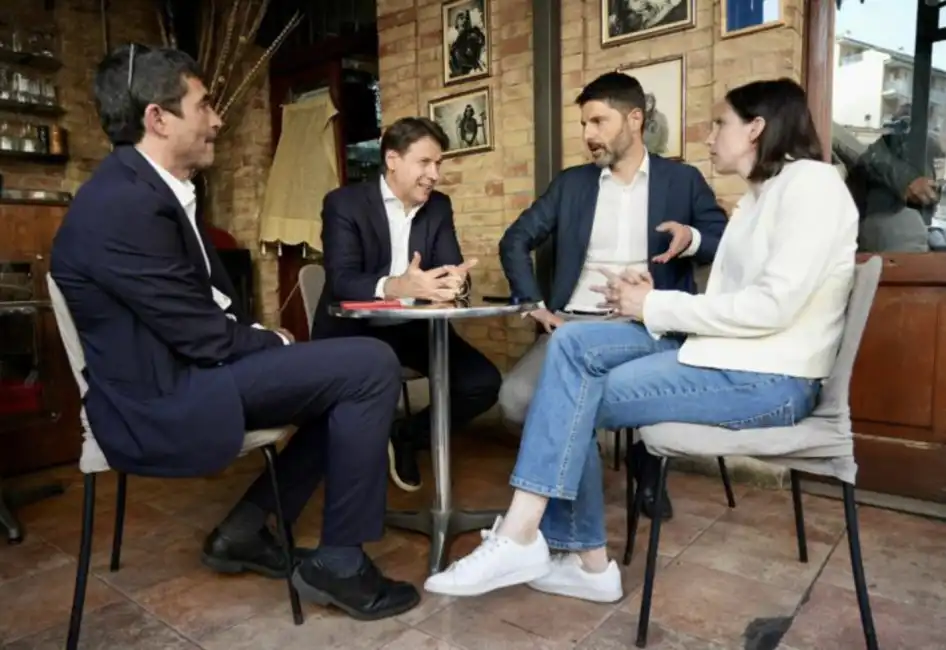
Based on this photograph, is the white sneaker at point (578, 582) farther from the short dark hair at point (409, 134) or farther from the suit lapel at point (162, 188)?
the short dark hair at point (409, 134)

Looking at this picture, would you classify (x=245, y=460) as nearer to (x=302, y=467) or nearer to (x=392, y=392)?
(x=302, y=467)

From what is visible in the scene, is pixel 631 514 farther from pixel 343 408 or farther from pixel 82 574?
pixel 82 574

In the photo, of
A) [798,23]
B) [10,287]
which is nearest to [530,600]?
[798,23]

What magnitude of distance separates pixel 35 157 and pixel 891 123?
15.6 ft

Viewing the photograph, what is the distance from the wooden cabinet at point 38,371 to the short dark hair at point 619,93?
7.34 ft

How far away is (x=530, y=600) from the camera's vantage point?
5.60ft

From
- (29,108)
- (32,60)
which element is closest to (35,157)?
(29,108)

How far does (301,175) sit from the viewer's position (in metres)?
4.61

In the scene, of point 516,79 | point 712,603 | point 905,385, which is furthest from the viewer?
point 516,79

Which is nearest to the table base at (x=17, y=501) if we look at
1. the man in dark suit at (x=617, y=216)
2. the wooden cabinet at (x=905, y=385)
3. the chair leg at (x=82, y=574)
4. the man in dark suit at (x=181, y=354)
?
the chair leg at (x=82, y=574)

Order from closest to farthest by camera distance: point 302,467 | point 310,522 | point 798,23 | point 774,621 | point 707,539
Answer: point 774,621 < point 302,467 < point 707,539 < point 310,522 < point 798,23

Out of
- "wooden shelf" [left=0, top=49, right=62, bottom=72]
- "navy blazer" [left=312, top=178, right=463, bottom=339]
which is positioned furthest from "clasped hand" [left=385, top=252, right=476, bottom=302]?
"wooden shelf" [left=0, top=49, right=62, bottom=72]

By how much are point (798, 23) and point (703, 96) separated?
389 mm

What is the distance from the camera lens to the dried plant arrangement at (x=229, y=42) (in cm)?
467
